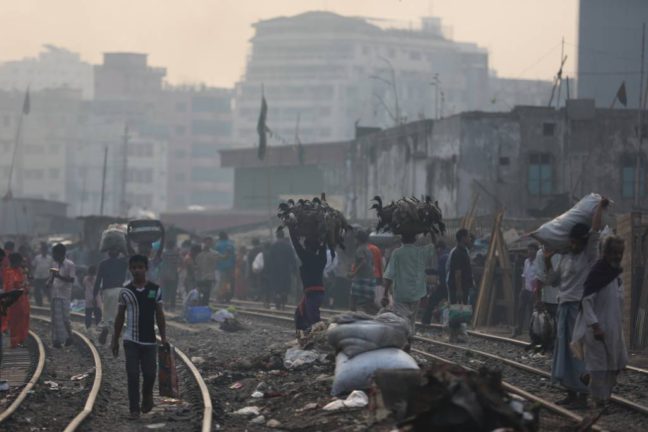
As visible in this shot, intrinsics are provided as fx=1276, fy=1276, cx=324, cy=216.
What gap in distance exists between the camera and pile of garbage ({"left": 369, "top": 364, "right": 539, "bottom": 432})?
8.45 metres

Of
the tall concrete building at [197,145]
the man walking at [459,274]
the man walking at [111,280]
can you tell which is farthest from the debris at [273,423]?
the tall concrete building at [197,145]

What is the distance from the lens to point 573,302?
1178cm

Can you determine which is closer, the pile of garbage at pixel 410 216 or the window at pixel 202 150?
the pile of garbage at pixel 410 216

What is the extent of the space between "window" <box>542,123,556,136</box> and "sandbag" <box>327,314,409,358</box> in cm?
3350

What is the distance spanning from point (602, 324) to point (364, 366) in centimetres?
244

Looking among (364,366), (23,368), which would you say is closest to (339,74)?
(23,368)

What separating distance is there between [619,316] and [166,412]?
14.9ft

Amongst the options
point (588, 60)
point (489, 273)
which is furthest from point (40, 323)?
point (588, 60)

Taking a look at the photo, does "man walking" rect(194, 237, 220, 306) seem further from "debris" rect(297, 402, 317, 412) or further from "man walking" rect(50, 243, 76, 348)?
"debris" rect(297, 402, 317, 412)

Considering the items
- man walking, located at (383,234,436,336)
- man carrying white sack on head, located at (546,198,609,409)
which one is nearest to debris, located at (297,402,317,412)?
man carrying white sack on head, located at (546,198,609,409)

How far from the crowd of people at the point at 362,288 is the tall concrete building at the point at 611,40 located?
53.0m

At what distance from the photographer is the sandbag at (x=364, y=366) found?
12383 millimetres

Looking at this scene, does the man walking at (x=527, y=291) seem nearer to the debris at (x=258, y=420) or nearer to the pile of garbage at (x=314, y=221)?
the pile of garbage at (x=314, y=221)

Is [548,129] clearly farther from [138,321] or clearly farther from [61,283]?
[138,321]
